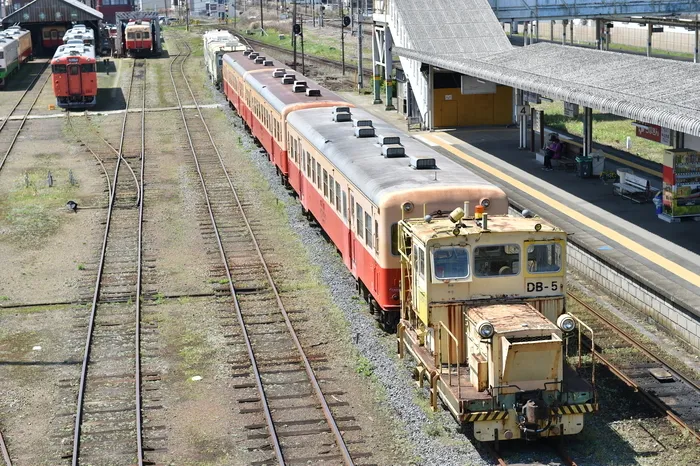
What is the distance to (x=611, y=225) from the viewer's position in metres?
24.3

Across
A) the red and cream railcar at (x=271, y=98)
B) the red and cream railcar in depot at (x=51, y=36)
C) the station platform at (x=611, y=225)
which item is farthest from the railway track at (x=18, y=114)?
the station platform at (x=611, y=225)

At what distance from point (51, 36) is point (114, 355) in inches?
2826

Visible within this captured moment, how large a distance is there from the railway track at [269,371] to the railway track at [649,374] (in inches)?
154

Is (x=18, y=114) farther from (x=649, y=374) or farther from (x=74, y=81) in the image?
(x=649, y=374)

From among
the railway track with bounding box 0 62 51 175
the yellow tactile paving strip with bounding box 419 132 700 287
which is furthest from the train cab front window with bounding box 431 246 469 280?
the railway track with bounding box 0 62 51 175

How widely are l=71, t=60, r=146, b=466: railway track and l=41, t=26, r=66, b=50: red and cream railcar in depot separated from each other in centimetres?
5767

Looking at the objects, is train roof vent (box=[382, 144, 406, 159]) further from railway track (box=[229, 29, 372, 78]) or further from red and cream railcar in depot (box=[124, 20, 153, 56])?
red and cream railcar in depot (box=[124, 20, 153, 56])

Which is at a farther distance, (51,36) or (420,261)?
(51,36)

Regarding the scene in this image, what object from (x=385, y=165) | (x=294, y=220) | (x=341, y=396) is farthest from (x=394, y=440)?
(x=294, y=220)

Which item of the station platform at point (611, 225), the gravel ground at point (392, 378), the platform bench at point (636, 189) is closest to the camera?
the gravel ground at point (392, 378)

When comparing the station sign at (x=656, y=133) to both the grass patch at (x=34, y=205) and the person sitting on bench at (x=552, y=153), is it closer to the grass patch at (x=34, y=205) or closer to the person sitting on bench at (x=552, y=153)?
the person sitting on bench at (x=552, y=153)

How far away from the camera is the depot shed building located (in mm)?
82125

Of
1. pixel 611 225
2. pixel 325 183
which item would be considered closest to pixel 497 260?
pixel 325 183

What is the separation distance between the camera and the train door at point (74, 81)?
170ft
